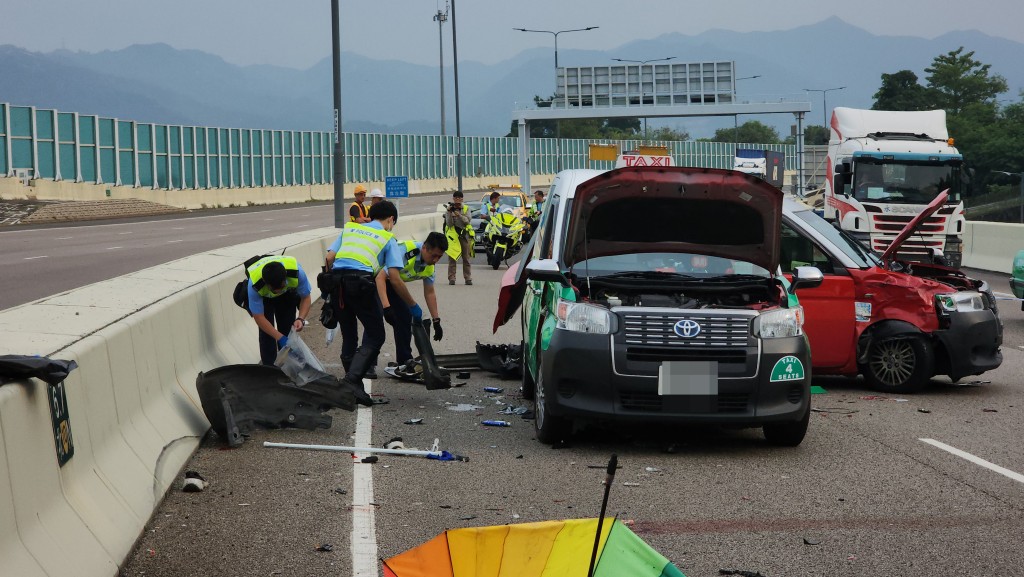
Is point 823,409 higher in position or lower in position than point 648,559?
lower

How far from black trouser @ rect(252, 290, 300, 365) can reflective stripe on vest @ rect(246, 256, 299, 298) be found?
0.15 m

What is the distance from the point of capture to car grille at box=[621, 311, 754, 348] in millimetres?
8219

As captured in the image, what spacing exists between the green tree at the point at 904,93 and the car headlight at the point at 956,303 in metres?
109

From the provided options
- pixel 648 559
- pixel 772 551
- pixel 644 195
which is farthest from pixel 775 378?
pixel 648 559

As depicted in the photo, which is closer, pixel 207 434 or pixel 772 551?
pixel 772 551

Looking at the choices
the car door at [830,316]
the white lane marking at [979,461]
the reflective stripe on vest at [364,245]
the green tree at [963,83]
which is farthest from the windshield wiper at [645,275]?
the green tree at [963,83]

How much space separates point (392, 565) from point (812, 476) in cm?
461

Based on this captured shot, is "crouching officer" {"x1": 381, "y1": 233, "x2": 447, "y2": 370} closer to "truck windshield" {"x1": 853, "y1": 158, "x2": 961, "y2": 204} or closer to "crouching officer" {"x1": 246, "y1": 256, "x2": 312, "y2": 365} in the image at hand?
"crouching officer" {"x1": 246, "y1": 256, "x2": 312, "y2": 365}

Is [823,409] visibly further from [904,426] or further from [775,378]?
[775,378]

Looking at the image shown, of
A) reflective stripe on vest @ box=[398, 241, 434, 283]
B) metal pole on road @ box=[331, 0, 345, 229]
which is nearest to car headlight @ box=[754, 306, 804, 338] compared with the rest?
reflective stripe on vest @ box=[398, 241, 434, 283]

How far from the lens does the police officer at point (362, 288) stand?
35.4 feet

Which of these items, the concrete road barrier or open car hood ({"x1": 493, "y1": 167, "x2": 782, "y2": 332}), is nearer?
the concrete road barrier

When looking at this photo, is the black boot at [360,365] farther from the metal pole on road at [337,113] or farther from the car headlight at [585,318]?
the metal pole on road at [337,113]

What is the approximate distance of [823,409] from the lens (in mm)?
10289
